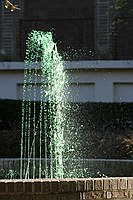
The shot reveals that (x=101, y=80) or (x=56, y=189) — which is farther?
(x=101, y=80)

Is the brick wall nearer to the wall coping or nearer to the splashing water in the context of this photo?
the splashing water

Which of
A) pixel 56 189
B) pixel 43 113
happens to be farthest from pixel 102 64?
pixel 56 189

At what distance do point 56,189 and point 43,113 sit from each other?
365 inches

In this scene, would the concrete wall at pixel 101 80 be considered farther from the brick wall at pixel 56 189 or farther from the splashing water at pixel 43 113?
the brick wall at pixel 56 189

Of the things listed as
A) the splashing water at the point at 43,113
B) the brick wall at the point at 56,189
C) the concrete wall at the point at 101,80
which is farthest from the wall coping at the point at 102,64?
the brick wall at the point at 56,189

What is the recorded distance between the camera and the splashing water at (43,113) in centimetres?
1143

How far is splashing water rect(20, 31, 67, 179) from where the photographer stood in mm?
11430

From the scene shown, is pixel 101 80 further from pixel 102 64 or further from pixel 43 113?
pixel 43 113

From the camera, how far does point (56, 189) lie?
6.65m

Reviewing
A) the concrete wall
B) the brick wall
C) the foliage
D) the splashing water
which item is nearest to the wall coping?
the concrete wall

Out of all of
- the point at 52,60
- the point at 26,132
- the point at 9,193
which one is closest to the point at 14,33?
the point at 26,132

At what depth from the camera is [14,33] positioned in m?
20.0

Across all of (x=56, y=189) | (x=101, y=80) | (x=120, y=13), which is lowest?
(x=56, y=189)

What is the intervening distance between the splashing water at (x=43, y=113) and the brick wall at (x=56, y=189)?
150 inches
